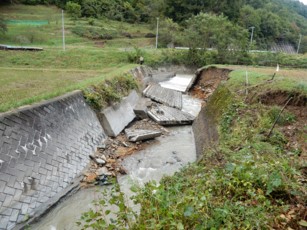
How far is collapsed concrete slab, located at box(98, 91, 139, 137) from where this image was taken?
29.9ft

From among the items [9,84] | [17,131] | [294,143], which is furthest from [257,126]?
[9,84]

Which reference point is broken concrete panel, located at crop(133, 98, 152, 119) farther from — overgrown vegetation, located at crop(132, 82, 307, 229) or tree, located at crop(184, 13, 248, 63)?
tree, located at crop(184, 13, 248, 63)

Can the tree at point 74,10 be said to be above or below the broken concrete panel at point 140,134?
above

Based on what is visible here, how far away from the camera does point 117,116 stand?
9.92 meters

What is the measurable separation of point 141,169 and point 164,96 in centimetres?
809

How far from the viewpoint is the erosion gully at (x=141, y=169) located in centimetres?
509

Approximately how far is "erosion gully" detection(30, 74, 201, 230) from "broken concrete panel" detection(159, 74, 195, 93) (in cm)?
799

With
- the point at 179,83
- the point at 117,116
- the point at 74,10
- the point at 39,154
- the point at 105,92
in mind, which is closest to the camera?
the point at 39,154

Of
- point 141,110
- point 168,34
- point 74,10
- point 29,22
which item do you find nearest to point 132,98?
point 141,110

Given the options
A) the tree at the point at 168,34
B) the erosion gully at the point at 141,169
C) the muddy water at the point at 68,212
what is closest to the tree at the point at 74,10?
the tree at the point at 168,34

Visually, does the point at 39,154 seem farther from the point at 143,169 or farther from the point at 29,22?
the point at 29,22

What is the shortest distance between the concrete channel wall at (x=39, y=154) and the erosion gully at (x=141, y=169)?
1.30 feet

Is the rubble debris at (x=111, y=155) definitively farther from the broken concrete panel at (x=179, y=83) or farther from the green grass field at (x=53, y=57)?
the broken concrete panel at (x=179, y=83)

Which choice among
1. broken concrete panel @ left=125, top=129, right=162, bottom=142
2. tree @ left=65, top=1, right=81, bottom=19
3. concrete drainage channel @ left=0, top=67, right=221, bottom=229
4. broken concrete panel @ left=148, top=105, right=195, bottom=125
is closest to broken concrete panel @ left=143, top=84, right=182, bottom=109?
concrete drainage channel @ left=0, top=67, right=221, bottom=229
